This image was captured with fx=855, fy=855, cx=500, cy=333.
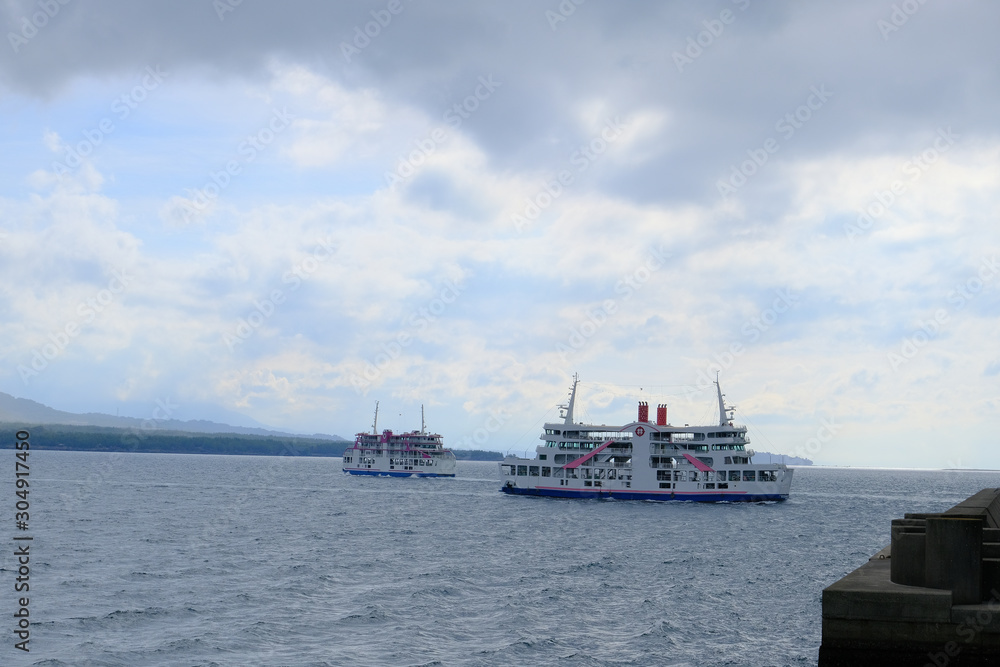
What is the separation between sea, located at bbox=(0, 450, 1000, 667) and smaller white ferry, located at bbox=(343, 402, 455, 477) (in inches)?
2850

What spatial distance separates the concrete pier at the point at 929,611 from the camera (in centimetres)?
1262

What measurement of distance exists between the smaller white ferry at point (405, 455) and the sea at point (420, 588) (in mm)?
72397

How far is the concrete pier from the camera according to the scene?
1262cm

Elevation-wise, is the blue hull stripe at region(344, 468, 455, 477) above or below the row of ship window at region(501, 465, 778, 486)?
below

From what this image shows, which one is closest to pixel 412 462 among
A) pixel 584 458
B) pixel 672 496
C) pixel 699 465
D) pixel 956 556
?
pixel 584 458

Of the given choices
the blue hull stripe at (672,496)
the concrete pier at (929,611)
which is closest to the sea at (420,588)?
the concrete pier at (929,611)

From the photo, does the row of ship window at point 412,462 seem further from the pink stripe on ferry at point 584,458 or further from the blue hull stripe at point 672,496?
the pink stripe on ferry at point 584,458

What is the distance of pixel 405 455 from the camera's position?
143 meters

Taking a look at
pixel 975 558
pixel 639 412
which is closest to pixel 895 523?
pixel 975 558

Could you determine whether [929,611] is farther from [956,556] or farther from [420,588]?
[420,588]

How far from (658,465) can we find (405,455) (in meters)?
66.4

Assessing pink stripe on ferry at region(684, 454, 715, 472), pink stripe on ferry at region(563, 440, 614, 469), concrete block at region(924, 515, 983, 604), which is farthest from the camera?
pink stripe on ferry at region(563, 440, 614, 469)

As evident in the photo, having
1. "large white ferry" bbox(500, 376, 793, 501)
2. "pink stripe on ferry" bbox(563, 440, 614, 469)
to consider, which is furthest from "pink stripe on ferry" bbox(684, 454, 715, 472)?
"pink stripe on ferry" bbox(563, 440, 614, 469)

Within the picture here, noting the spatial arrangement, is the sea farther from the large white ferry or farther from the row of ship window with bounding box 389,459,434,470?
the row of ship window with bounding box 389,459,434,470
